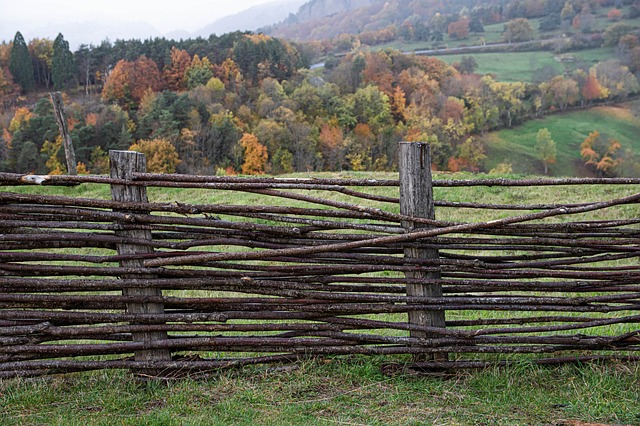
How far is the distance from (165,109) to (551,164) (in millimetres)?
35315

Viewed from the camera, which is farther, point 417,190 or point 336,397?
point 417,190

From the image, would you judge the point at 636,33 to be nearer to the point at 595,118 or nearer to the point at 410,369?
the point at 595,118

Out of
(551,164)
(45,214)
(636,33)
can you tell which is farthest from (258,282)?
(636,33)

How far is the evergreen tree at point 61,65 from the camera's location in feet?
155

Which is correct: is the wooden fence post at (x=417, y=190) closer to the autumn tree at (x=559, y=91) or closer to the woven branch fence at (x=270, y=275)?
the woven branch fence at (x=270, y=275)

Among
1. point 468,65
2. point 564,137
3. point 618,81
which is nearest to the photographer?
point 564,137

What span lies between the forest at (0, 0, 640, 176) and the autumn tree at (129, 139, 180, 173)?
0.34 feet

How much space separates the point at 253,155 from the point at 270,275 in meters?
36.0

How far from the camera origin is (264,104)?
155ft

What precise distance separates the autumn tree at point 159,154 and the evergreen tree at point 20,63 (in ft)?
62.5

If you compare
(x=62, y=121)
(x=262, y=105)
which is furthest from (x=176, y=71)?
(x=62, y=121)

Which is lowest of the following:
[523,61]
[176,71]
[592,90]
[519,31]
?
[592,90]

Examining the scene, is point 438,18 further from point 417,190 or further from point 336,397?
point 336,397

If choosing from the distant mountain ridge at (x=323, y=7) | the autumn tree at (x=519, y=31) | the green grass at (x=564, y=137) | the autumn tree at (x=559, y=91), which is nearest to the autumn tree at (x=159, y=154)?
the green grass at (x=564, y=137)
